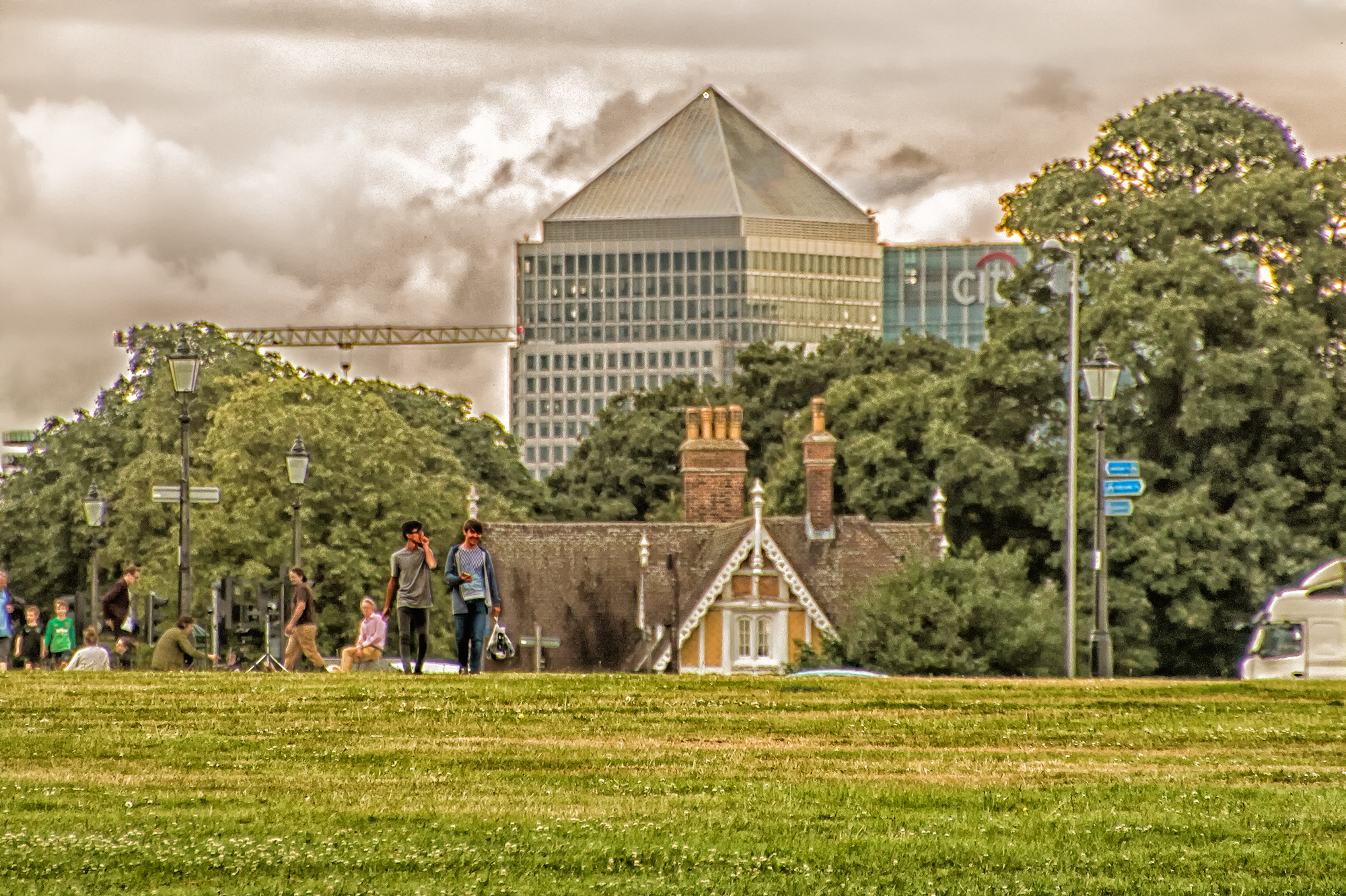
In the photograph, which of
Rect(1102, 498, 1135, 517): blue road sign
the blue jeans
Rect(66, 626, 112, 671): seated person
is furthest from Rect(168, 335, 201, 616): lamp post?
Rect(1102, 498, 1135, 517): blue road sign

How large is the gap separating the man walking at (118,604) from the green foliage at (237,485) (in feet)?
91.5

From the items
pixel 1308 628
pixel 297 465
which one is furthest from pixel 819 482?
pixel 297 465

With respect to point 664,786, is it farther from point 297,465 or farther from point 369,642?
point 297,465

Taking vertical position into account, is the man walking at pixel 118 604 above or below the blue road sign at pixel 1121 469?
below

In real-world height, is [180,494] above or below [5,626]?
above

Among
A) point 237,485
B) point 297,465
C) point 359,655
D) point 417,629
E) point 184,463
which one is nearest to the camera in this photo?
point 417,629

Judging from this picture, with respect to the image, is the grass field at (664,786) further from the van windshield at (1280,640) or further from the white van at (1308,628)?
the van windshield at (1280,640)

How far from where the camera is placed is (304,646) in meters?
36.3

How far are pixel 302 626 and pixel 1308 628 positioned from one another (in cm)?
2792

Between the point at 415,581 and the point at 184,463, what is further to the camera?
A: the point at 184,463

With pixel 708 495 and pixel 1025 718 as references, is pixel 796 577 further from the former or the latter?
pixel 1025 718

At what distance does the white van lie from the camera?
54.8 metres

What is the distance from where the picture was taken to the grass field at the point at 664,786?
52.0 feet

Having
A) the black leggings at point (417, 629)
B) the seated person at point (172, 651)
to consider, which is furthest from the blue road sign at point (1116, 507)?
the seated person at point (172, 651)
